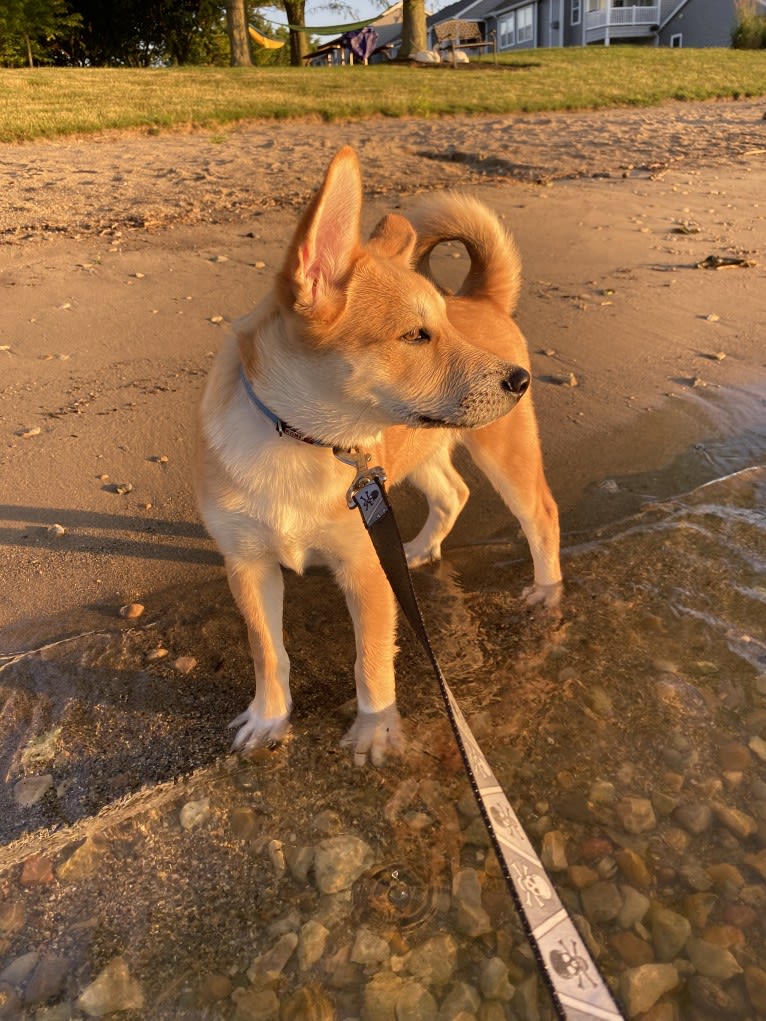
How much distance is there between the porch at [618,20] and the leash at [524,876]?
46.3 m

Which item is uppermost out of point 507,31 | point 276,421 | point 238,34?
point 507,31

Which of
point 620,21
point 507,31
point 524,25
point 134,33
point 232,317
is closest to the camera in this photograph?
point 232,317

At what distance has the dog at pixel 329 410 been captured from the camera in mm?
2250

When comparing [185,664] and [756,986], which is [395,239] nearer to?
[185,664]

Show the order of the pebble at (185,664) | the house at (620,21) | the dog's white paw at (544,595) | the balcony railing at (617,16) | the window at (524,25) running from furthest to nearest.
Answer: the window at (524,25)
the balcony railing at (617,16)
the house at (620,21)
the dog's white paw at (544,595)
the pebble at (185,664)

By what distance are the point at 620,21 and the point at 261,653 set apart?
47.1 m

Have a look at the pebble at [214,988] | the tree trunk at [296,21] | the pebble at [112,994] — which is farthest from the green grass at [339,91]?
the pebble at [214,988]

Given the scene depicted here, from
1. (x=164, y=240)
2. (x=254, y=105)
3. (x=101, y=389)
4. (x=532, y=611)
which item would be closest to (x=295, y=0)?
(x=254, y=105)

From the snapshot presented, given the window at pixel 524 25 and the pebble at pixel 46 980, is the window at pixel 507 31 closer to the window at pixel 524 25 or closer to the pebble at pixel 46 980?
the window at pixel 524 25

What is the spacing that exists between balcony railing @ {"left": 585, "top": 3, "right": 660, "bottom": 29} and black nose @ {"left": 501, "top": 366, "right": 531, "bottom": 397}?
46.0m

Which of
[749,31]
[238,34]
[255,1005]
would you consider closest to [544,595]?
[255,1005]

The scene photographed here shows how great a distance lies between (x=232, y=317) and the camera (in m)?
5.75

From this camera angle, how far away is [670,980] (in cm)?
193

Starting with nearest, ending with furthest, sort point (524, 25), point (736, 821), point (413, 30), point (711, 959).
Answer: point (711, 959), point (736, 821), point (413, 30), point (524, 25)
